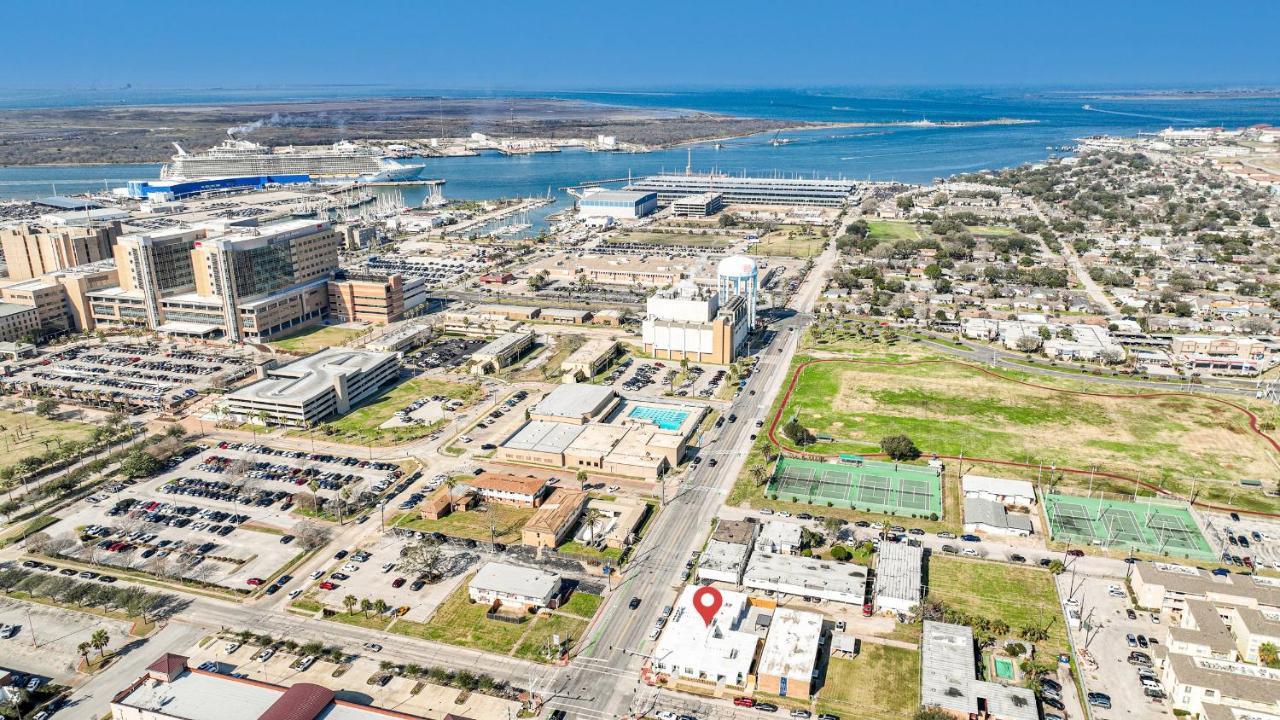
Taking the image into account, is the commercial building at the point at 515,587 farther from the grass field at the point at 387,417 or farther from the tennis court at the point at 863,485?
the grass field at the point at 387,417

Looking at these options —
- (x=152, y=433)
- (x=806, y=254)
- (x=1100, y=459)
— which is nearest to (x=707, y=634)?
(x=1100, y=459)

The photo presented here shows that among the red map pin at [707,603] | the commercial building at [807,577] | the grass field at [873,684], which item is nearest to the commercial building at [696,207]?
the commercial building at [807,577]

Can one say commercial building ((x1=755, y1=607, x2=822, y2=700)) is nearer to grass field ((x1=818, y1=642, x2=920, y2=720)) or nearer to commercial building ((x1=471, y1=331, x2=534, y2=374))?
grass field ((x1=818, y1=642, x2=920, y2=720))

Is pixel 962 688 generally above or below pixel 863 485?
above

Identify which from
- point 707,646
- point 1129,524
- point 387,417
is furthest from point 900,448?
point 387,417

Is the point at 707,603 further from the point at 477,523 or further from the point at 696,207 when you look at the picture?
the point at 696,207

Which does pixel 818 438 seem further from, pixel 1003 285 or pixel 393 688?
pixel 1003 285
